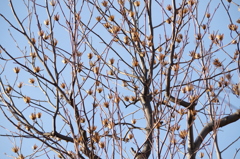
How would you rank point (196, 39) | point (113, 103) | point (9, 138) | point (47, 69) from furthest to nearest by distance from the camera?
point (196, 39), point (9, 138), point (47, 69), point (113, 103)

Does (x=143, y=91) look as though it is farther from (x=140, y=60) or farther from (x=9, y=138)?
(x=9, y=138)

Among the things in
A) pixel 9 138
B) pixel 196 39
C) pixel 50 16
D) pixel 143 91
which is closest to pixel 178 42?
pixel 196 39

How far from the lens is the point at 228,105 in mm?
3688

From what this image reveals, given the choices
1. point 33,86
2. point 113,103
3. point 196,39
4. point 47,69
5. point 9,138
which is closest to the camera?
point 113,103

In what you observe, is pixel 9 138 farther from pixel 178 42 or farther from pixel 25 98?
pixel 178 42

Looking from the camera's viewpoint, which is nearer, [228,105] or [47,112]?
[47,112]

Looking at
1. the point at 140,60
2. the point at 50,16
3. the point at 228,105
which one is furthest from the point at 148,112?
the point at 50,16

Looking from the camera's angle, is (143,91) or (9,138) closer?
(9,138)

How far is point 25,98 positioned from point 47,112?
45 cm

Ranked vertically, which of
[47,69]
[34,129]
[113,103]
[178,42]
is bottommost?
[113,103]

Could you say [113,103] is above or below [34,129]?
below

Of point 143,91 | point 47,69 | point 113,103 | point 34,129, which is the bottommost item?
point 113,103

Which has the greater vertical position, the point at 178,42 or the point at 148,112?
the point at 178,42

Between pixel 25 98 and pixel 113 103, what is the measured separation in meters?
1.32
